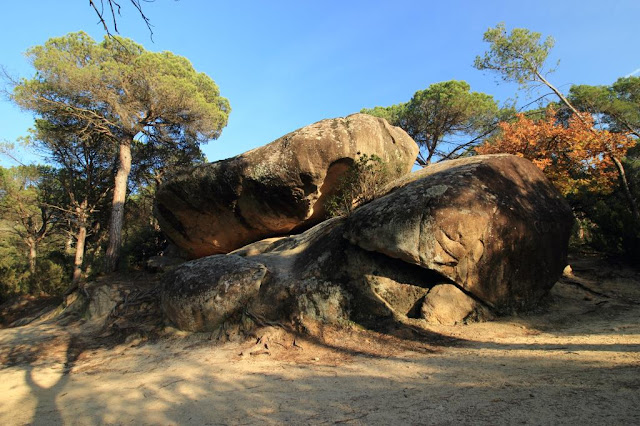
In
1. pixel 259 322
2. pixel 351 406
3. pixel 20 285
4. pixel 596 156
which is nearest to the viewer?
pixel 351 406

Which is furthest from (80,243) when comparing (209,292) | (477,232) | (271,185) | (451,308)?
(477,232)

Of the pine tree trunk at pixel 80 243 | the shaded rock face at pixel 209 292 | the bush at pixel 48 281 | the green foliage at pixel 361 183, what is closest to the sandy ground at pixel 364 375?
the shaded rock face at pixel 209 292

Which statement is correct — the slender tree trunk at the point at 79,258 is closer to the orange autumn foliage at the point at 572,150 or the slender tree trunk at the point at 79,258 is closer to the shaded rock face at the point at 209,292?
the shaded rock face at the point at 209,292

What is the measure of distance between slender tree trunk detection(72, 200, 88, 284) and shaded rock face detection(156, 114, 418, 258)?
523 centimetres

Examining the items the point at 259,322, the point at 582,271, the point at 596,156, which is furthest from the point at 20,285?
the point at 596,156

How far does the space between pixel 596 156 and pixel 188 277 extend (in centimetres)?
1096

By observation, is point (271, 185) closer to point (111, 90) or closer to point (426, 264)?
point (426, 264)

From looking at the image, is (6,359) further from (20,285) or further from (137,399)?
(20,285)

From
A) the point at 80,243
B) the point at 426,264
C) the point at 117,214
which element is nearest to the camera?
the point at 426,264

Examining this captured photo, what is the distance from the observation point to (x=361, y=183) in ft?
31.0

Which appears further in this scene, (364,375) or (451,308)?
(451,308)

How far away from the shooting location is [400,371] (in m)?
4.17

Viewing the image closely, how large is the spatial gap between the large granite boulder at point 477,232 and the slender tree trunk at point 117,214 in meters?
10.3

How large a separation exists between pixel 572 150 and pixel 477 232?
6223 mm
